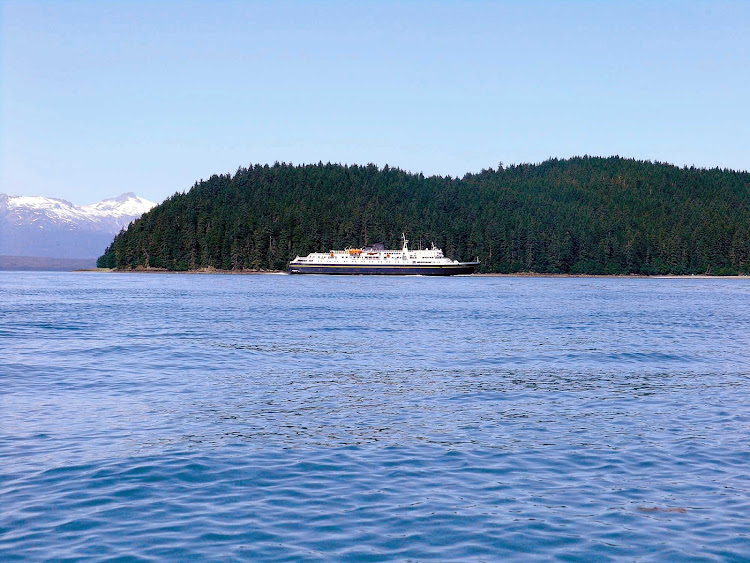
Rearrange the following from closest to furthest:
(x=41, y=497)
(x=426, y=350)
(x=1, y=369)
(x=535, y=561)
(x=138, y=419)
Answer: (x=535, y=561)
(x=41, y=497)
(x=138, y=419)
(x=1, y=369)
(x=426, y=350)

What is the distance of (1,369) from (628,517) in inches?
1004

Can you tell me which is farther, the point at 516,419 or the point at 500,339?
the point at 500,339

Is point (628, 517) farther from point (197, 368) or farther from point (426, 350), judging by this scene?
point (426, 350)

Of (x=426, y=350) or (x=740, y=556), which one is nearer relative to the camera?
(x=740, y=556)

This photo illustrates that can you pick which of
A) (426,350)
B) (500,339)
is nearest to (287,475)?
(426,350)

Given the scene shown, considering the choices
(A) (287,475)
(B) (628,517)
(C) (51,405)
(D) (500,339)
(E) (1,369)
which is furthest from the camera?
(D) (500,339)

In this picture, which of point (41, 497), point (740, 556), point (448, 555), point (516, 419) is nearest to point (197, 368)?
point (516, 419)

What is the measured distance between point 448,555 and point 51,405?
1510cm

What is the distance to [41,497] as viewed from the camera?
12.7 meters

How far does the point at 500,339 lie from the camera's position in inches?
1655

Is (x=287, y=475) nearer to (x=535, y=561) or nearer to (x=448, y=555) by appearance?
(x=448, y=555)

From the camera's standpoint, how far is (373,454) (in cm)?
1570

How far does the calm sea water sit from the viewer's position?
11.0 meters

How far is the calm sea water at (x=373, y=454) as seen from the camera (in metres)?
11.0
